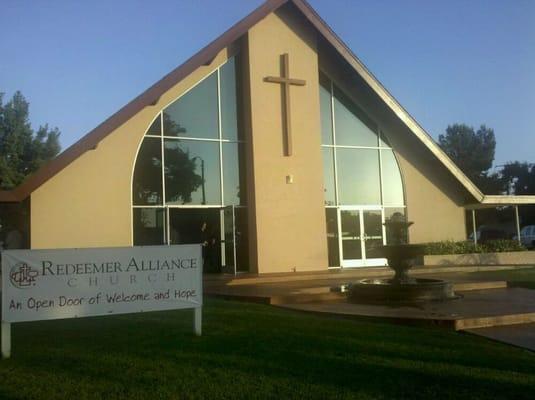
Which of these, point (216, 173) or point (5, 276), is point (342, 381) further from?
point (216, 173)

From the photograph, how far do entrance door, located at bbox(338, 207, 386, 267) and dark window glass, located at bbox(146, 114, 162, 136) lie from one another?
6747 millimetres

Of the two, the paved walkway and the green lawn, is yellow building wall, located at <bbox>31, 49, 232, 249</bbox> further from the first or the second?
the green lawn

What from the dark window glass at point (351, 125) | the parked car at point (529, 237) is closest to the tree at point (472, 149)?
the parked car at point (529, 237)

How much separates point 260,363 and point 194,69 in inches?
481

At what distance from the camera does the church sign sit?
673cm

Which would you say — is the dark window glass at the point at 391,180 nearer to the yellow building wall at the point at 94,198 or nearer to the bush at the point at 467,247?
the bush at the point at 467,247

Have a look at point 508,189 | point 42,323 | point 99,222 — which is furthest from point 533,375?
point 508,189

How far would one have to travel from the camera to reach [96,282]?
23.5 feet

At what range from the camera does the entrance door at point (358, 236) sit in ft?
66.5

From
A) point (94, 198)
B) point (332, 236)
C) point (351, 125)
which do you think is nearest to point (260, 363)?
point (94, 198)

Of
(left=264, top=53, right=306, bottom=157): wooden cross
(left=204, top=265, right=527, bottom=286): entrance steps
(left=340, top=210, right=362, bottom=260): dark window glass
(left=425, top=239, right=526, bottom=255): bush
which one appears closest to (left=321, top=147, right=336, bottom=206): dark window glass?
(left=340, top=210, right=362, bottom=260): dark window glass

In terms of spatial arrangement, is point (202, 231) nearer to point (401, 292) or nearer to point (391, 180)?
point (391, 180)

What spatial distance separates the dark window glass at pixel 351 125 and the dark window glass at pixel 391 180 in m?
0.69

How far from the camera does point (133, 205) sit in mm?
17172
